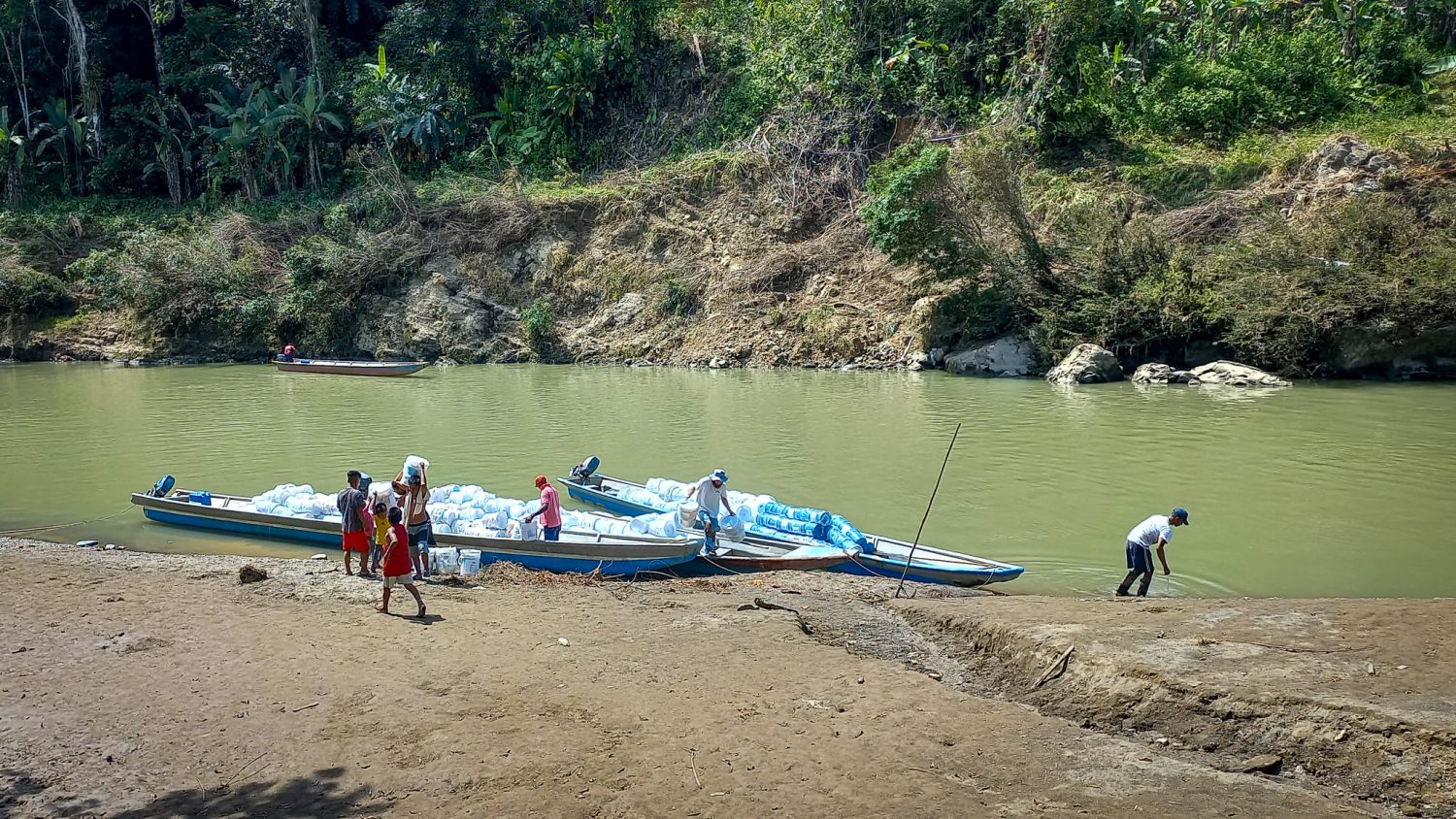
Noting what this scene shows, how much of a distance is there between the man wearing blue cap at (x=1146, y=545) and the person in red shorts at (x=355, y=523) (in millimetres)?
7875

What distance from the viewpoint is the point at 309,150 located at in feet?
135

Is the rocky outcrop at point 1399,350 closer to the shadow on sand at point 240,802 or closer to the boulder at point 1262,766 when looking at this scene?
the boulder at point 1262,766

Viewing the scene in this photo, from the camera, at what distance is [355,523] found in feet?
34.7

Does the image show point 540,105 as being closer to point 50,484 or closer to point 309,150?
point 309,150

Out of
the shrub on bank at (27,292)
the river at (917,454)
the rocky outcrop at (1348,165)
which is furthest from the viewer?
the shrub on bank at (27,292)

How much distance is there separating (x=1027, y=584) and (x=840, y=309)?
22.4 meters

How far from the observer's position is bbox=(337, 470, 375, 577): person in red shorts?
34.5 ft

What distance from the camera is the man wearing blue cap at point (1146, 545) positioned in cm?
951

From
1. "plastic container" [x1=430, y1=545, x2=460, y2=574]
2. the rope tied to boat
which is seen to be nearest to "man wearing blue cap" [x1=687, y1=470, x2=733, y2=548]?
"plastic container" [x1=430, y1=545, x2=460, y2=574]

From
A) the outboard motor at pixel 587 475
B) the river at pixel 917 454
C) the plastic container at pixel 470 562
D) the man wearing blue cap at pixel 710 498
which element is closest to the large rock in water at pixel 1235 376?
the river at pixel 917 454

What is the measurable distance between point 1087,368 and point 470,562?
1955 centimetres

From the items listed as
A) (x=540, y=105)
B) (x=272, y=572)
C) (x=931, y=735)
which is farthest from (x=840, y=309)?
(x=931, y=735)

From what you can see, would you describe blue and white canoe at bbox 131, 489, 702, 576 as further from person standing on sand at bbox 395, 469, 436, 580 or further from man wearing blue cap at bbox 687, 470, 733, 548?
person standing on sand at bbox 395, 469, 436, 580

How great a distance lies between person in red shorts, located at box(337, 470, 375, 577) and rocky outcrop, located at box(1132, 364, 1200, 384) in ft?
68.0
